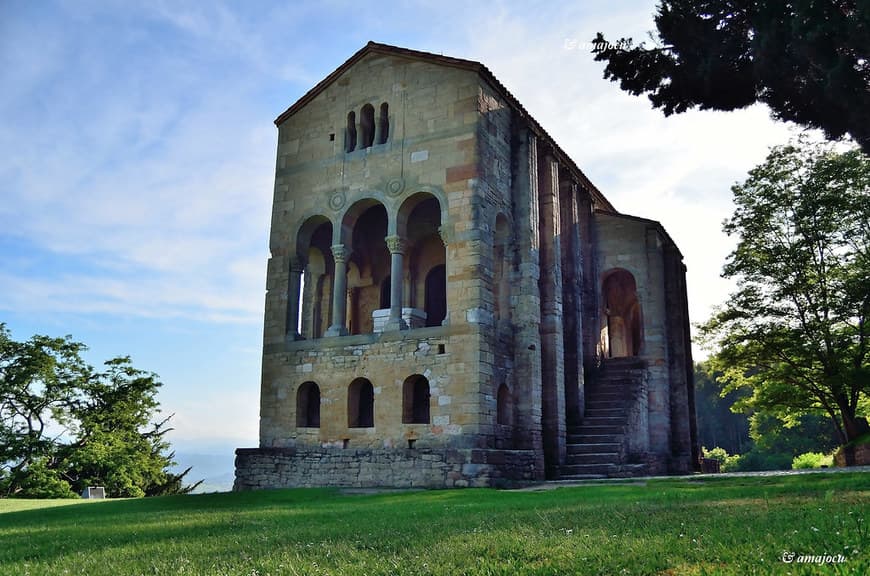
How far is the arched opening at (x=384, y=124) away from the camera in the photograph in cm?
2328

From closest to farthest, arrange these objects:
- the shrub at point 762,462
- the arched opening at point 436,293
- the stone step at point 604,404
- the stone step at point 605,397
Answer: the stone step at point 604,404 < the stone step at point 605,397 < the arched opening at point 436,293 < the shrub at point 762,462

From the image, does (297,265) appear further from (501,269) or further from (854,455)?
(854,455)

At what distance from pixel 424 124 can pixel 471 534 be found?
1655cm

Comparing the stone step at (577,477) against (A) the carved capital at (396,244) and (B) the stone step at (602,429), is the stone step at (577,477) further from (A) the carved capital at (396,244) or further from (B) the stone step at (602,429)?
(A) the carved capital at (396,244)

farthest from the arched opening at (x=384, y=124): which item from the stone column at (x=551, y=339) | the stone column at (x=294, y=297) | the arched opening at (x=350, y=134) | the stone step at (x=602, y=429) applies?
the stone step at (x=602, y=429)

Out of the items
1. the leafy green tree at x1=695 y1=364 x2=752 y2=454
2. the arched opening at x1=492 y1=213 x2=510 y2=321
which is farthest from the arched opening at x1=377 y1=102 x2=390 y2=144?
the leafy green tree at x1=695 y1=364 x2=752 y2=454

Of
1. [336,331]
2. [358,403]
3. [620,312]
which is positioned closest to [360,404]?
[358,403]

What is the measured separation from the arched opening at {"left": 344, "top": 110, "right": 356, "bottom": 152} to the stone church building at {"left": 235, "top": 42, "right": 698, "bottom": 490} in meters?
0.07

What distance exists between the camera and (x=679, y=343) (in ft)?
94.7

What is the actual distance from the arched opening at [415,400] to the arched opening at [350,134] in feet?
25.7

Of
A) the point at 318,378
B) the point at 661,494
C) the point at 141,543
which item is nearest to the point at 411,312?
the point at 318,378

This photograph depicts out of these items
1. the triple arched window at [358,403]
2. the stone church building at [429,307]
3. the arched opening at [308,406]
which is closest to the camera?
the stone church building at [429,307]

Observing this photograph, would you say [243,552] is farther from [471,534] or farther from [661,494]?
[661,494]

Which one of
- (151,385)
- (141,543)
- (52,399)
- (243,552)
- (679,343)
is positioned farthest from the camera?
(151,385)
